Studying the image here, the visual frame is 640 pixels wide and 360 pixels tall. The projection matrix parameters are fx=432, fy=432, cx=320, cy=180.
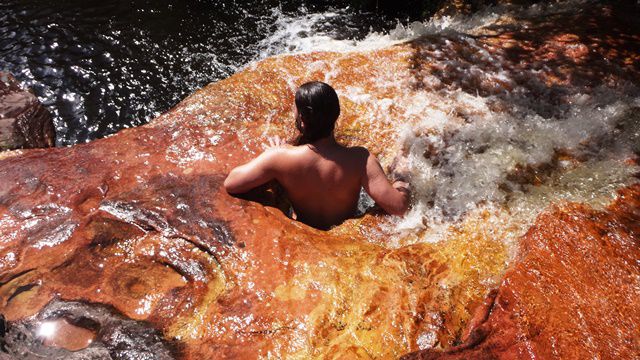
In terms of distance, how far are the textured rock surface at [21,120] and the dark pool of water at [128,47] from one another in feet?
1.78

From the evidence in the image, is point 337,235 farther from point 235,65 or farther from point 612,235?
point 235,65

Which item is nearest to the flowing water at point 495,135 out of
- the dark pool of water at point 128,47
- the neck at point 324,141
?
the neck at point 324,141

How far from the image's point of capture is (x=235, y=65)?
260 inches

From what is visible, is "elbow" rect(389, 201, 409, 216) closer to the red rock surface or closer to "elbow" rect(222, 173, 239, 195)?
the red rock surface

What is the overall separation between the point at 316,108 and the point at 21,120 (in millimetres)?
3449

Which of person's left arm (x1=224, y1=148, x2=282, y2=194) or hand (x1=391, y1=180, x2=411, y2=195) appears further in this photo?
hand (x1=391, y1=180, x2=411, y2=195)

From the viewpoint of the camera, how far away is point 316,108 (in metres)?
2.99

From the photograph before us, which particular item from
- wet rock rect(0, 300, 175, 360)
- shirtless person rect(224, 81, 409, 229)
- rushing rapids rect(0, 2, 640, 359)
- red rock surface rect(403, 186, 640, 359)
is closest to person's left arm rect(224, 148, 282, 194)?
shirtless person rect(224, 81, 409, 229)

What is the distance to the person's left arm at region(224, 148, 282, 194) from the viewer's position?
3193 mm

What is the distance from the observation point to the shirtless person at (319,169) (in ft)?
9.94

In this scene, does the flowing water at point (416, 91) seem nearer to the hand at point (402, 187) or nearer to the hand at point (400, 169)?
the hand at point (400, 169)

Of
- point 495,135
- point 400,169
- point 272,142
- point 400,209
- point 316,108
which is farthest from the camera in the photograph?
point 495,135

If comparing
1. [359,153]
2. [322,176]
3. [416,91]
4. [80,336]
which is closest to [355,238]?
[322,176]

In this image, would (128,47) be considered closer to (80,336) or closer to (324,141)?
(324,141)
